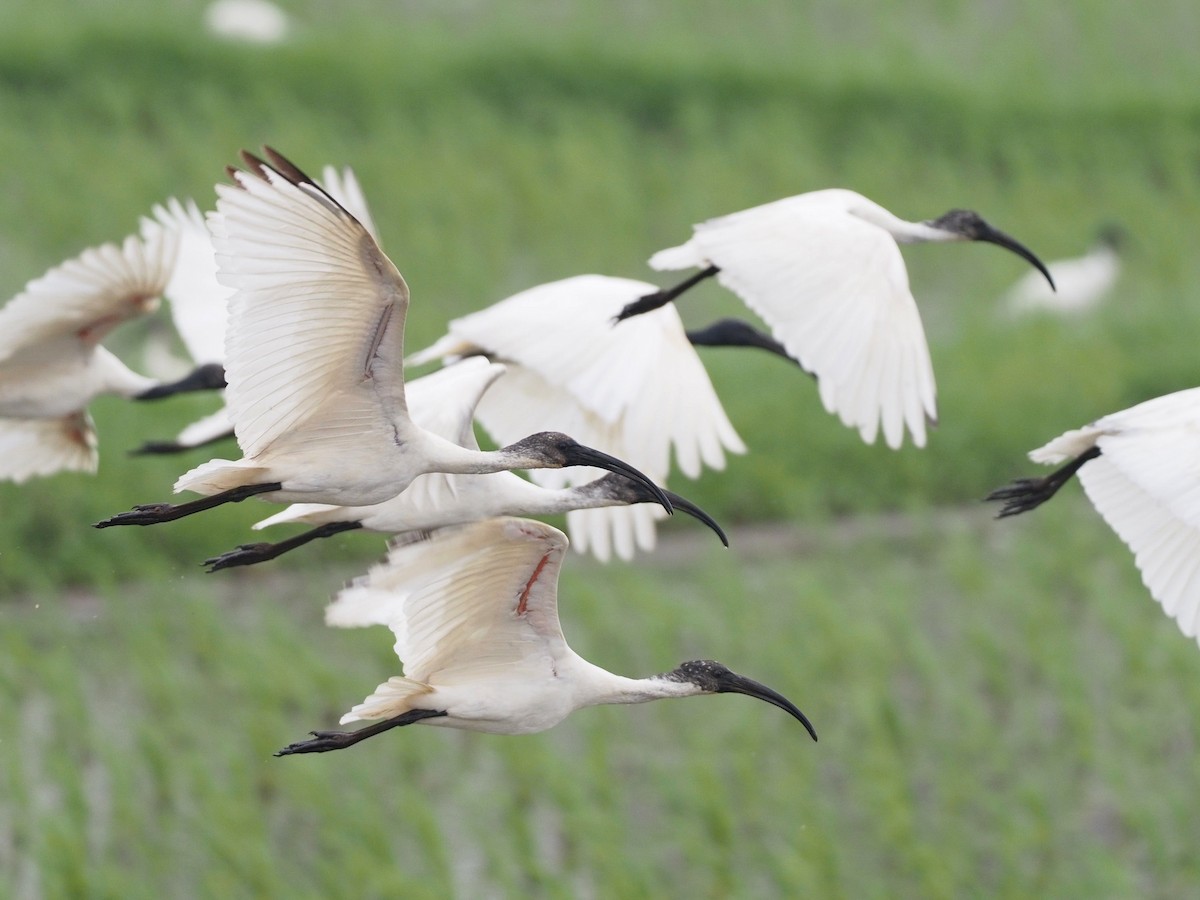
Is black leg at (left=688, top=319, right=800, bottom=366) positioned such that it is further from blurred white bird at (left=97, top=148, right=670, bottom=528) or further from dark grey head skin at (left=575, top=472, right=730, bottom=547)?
blurred white bird at (left=97, top=148, right=670, bottom=528)

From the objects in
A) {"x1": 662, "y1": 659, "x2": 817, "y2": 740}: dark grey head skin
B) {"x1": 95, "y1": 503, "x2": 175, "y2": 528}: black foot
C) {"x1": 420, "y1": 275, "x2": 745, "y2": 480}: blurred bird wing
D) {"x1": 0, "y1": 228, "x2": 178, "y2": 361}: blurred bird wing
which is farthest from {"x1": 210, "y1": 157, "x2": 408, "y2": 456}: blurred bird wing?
{"x1": 0, "y1": 228, "x2": 178, "y2": 361}: blurred bird wing

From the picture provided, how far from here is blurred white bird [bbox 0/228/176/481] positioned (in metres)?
6.46

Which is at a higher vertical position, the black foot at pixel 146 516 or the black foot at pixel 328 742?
the black foot at pixel 146 516

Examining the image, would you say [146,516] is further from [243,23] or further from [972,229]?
[243,23]

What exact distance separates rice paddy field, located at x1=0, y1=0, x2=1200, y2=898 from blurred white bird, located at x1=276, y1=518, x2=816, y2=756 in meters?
1.52

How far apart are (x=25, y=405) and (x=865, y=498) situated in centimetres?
465

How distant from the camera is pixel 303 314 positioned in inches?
191

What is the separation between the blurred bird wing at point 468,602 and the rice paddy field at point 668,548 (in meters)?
1.53

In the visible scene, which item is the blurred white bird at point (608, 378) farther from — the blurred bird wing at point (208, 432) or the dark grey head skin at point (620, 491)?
the dark grey head skin at point (620, 491)

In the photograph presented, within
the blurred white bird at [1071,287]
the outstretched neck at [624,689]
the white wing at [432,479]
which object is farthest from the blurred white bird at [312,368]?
the blurred white bird at [1071,287]

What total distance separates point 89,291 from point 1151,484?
2.98 meters

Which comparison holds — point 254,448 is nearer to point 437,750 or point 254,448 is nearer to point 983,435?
point 437,750

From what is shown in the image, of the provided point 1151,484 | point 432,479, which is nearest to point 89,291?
point 432,479

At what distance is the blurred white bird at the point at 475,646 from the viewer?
538 cm
